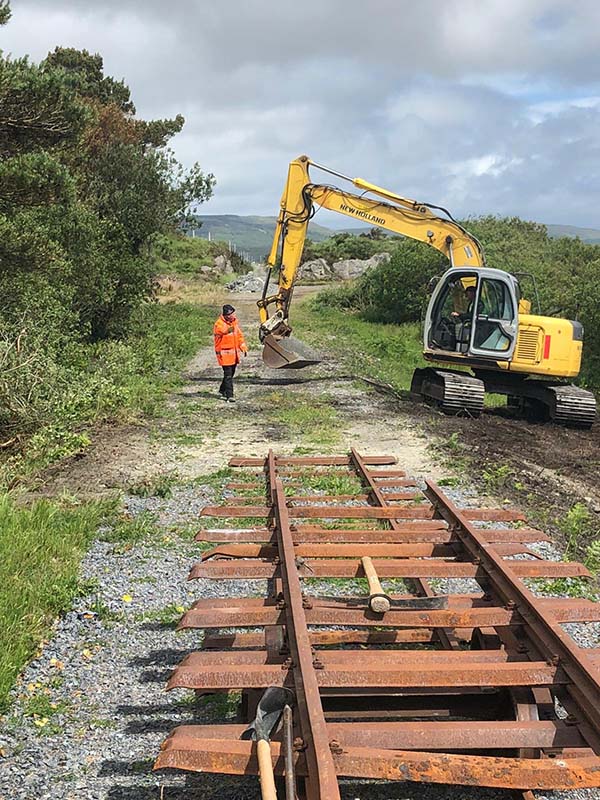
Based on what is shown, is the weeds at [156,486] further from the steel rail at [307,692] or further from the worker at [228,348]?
the worker at [228,348]

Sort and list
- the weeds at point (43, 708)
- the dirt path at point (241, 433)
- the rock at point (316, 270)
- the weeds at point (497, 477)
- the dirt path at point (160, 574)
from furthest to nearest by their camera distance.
Answer: the rock at point (316, 270) < the dirt path at point (241, 433) < the weeds at point (497, 477) < the weeds at point (43, 708) < the dirt path at point (160, 574)

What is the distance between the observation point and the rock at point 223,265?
5903 cm

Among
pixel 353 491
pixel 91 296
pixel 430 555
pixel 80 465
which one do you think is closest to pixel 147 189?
pixel 91 296

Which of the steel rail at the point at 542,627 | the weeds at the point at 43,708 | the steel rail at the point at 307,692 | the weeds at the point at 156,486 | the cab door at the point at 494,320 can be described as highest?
the cab door at the point at 494,320

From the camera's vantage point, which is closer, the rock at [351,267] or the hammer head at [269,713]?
the hammer head at [269,713]

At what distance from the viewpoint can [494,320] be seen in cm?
1520

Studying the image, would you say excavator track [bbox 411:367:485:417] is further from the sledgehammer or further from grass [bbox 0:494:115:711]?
the sledgehammer

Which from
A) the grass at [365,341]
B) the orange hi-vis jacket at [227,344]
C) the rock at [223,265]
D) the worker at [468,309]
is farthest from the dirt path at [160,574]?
the rock at [223,265]

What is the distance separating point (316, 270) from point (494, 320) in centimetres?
4201

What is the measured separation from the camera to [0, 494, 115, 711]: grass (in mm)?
5305

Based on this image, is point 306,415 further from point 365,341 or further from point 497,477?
point 365,341

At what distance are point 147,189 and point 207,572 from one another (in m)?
26.6

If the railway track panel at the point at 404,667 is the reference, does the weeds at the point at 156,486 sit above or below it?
below

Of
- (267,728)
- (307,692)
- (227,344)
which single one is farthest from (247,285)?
(267,728)
